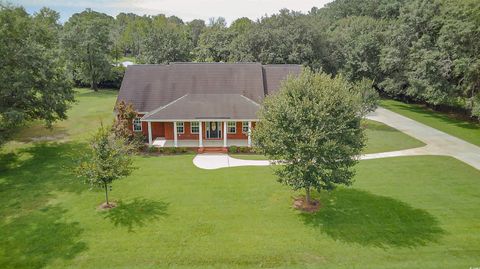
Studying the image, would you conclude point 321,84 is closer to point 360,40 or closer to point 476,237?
point 476,237

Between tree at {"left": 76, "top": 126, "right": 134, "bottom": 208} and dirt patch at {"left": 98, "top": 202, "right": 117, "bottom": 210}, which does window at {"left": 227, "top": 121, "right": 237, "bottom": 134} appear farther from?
dirt patch at {"left": 98, "top": 202, "right": 117, "bottom": 210}

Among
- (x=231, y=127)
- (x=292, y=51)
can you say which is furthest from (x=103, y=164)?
(x=292, y=51)

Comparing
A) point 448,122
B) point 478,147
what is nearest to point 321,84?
point 478,147

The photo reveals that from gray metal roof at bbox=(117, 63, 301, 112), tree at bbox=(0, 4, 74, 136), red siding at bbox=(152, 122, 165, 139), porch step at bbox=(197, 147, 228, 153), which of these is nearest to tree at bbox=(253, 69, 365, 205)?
porch step at bbox=(197, 147, 228, 153)

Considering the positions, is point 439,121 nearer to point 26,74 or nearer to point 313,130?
point 313,130

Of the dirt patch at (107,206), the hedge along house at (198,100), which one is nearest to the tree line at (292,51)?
the hedge along house at (198,100)

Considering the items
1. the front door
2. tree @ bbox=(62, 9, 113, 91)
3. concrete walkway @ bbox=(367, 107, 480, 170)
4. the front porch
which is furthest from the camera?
tree @ bbox=(62, 9, 113, 91)
